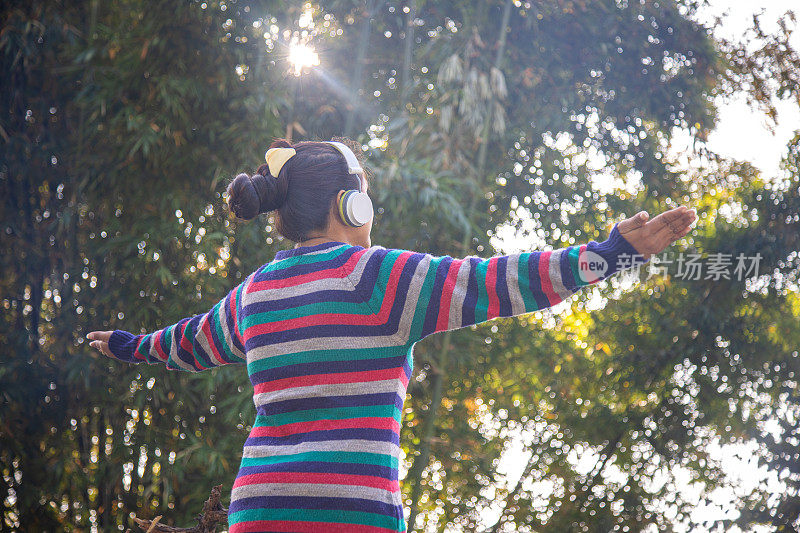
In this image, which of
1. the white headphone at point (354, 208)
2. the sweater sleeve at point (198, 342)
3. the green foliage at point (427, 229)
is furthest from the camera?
the green foliage at point (427, 229)

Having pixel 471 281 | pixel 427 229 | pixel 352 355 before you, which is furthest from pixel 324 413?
pixel 427 229

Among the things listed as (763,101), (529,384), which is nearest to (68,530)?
(529,384)

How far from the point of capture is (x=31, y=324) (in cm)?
324

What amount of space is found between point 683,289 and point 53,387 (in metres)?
2.99

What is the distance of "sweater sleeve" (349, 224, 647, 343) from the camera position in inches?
35.9

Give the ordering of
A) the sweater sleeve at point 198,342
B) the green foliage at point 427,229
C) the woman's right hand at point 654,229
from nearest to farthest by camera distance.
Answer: the woman's right hand at point 654,229 → the sweater sleeve at point 198,342 → the green foliage at point 427,229

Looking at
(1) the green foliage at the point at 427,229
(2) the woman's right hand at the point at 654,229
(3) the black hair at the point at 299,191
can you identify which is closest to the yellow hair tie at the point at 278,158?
(3) the black hair at the point at 299,191

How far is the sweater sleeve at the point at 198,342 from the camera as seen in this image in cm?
123

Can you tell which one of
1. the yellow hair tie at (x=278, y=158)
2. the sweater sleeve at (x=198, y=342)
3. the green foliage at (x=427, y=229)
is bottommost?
the sweater sleeve at (x=198, y=342)

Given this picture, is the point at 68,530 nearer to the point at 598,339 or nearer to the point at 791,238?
the point at 598,339

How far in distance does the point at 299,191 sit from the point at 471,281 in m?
0.33

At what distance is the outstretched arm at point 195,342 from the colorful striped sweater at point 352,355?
0.46 feet

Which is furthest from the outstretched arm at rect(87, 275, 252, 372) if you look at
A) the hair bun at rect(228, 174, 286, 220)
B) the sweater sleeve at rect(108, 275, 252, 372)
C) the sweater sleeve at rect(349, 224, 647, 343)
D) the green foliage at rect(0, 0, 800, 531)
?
the green foliage at rect(0, 0, 800, 531)

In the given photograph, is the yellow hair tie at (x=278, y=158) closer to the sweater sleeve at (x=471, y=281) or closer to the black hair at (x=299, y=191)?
the black hair at (x=299, y=191)
